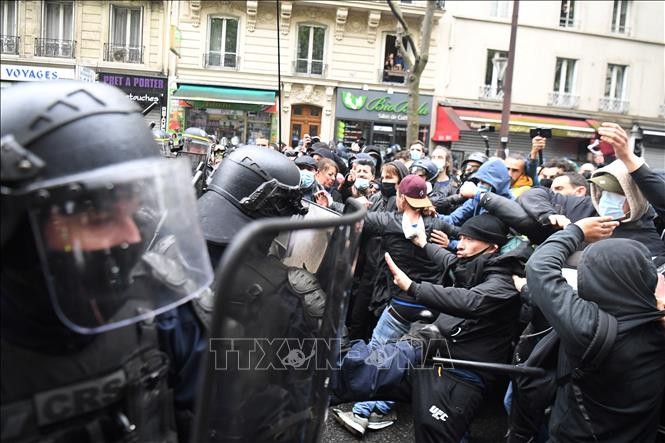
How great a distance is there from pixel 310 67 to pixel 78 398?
678 inches

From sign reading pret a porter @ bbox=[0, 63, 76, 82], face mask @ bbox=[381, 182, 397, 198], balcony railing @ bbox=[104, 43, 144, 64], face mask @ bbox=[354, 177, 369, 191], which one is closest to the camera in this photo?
face mask @ bbox=[381, 182, 397, 198]

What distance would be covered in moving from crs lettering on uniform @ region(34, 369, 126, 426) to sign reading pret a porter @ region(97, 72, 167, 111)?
16.6 m

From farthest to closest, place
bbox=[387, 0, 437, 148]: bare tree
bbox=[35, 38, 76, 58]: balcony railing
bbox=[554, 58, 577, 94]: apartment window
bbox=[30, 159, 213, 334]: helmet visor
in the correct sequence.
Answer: bbox=[554, 58, 577, 94]: apartment window
bbox=[35, 38, 76, 58]: balcony railing
bbox=[387, 0, 437, 148]: bare tree
bbox=[30, 159, 213, 334]: helmet visor

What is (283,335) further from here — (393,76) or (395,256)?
(393,76)

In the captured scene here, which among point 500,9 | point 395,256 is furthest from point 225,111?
point 395,256

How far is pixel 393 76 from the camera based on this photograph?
58.5 feet

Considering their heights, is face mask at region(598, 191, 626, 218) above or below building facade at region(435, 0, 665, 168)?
below

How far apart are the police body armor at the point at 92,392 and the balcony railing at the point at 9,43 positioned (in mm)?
18559

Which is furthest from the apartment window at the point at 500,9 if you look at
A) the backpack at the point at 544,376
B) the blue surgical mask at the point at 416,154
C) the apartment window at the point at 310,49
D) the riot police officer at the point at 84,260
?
the riot police officer at the point at 84,260

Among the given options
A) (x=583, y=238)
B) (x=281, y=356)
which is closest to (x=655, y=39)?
(x=583, y=238)

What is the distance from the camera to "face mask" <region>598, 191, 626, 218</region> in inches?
105

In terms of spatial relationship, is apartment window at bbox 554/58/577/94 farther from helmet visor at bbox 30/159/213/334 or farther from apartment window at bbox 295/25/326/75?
helmet visor at bbox 30/159/213/334

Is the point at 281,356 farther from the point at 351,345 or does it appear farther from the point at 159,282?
the point at 351,345

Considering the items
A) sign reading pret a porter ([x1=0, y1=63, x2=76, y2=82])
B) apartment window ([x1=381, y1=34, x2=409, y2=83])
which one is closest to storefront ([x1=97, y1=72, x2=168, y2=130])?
sign reading pret a porter ([x1=0, y1=63, x2=76, y2=82])
